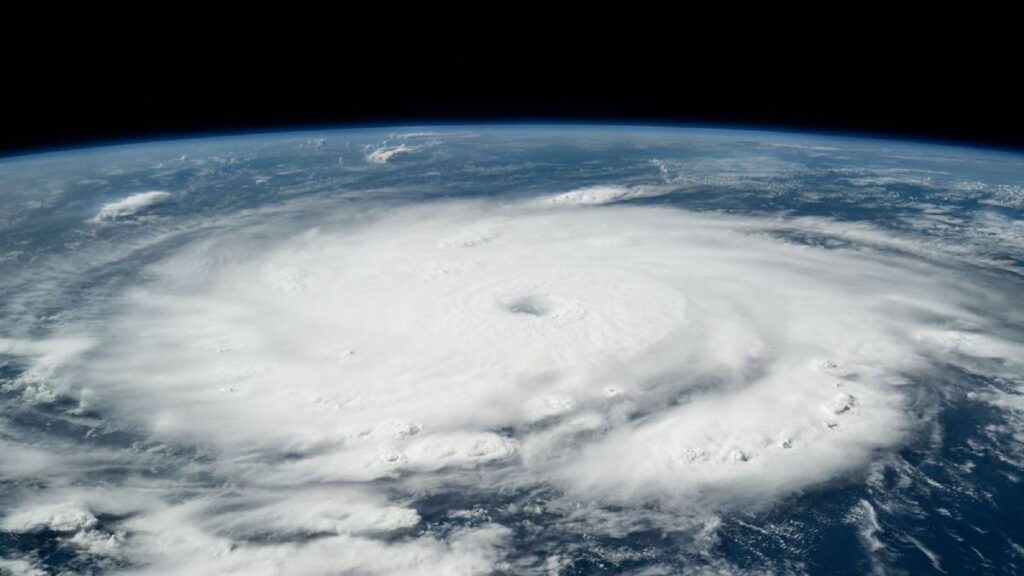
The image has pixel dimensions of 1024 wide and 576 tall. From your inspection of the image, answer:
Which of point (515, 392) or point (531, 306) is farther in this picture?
point (531, 306)

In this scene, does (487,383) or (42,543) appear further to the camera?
(487,383)

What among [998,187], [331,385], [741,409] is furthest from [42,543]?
[998,187]

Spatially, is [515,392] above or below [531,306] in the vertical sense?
below

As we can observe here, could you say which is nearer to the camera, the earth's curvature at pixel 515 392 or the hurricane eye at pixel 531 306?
Result: the earth's curvature at pixel 515 392

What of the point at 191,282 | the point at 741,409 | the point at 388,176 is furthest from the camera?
the point at 388,176

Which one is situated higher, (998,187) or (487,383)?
(998,187)

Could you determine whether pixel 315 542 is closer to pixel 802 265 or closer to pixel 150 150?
pixel 802 265

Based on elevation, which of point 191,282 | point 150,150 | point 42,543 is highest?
point 150,150

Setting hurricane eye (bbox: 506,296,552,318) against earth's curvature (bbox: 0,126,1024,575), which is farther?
hurricane eye (bbox: 506,296,552,318)
